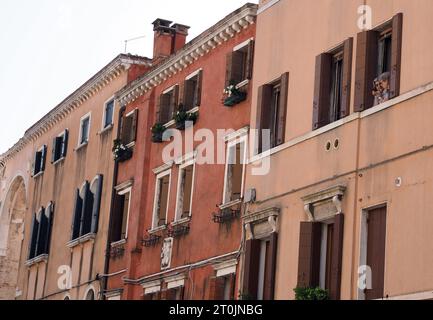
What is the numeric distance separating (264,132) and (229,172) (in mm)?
1963

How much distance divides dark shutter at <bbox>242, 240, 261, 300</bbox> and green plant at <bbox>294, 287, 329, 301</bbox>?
8.71 feet

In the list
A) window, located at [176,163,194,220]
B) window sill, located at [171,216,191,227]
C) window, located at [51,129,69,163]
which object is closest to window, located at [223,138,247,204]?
window sill, located at [171,216,191,227]

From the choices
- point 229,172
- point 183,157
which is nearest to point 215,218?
point 229,172

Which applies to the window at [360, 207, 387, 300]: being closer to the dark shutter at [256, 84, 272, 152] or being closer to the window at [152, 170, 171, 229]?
the dark shutter at [256, 84, 272, 152]

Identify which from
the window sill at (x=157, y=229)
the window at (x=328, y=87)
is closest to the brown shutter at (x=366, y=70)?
the window at (x=328, y=87)

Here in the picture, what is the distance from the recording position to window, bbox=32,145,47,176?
1740 inches

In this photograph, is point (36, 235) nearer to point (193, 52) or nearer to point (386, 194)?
point (193, 52)

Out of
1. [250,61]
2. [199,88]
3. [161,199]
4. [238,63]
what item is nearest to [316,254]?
[250,61]

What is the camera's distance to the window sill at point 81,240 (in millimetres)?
36759

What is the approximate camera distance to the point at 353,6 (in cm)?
2378

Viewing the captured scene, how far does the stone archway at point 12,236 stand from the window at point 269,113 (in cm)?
2278

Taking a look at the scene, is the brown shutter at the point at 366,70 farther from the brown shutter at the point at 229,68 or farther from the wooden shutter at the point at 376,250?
the brown shutter at the point at 229,68

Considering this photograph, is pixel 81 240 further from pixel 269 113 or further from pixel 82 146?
pixel 269 113

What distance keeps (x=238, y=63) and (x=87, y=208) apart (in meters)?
10.6
